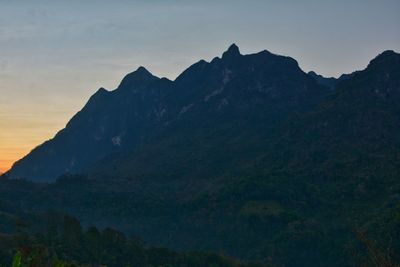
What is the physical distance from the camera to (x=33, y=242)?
10431cm

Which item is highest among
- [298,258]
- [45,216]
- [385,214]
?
[45,216]

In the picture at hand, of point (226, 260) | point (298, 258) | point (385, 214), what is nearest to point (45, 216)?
point (226, 260)

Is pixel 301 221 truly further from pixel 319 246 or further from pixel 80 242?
pixel 80 242

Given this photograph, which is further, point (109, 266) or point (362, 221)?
point (362, 221)

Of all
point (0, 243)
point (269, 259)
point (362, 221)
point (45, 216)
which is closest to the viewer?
point (0, 243)

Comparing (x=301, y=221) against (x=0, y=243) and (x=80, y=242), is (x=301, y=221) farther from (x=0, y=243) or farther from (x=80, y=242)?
(x=0, y=243)

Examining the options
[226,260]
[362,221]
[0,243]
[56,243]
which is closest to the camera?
[0,243]

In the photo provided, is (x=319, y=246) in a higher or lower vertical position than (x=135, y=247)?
lower

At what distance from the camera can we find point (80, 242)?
115438mm

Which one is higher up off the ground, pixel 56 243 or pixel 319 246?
pixel 56 243

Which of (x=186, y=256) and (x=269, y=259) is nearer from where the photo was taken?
(x=186, y=256)

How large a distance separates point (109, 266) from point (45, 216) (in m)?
48.6

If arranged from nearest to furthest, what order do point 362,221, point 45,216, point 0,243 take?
1. point 0,243
2. point 45,216
3. point 362,221

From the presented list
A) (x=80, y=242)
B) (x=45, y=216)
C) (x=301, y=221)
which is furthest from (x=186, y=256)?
(x=301, y=221)
